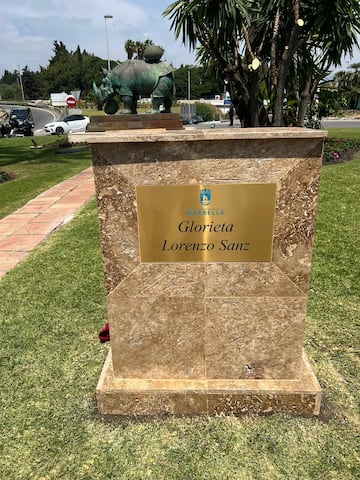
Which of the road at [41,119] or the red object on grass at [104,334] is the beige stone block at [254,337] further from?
the road at [41,119]

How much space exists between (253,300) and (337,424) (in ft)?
3.33

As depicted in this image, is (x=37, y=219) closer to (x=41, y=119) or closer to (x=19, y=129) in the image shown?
(x=19, y=129)

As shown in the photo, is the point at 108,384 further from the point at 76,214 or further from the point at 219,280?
the point at 76,214

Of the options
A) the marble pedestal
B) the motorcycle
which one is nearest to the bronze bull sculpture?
the marble pedestal

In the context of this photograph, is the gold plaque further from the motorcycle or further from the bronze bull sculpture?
the motorcycle

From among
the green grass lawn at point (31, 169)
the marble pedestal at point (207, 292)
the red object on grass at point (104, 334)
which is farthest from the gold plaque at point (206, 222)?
the green grass lawn at point (31, 169)

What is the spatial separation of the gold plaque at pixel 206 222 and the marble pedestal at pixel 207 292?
0.13 feet

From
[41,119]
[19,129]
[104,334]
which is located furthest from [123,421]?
[41,119]

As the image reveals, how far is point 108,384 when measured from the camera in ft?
8.44

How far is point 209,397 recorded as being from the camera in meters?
2.51

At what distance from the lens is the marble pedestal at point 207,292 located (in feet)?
6.88

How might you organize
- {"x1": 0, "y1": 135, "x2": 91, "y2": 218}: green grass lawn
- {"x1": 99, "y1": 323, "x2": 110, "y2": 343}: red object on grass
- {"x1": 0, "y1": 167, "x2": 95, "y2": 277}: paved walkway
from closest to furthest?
{"x1": 99, "y1": 323, "x2": 110, "y2": 343}: red object on grass < {"x1": 0, "y1": 167, "x2": 95, "y2": 277}: paved walkway < {"x1": 0, "y1": 135, "x2": 91, "y2": 218}: green grass lawn

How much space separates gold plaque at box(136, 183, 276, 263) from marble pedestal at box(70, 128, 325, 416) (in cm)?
4

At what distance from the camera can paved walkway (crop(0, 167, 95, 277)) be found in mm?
5344
